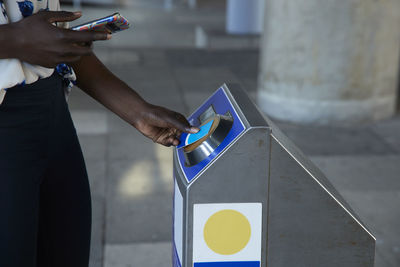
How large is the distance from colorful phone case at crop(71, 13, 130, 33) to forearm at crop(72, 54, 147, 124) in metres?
0.20

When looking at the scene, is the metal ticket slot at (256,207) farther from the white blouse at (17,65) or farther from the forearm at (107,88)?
the white blouse at (17,65)

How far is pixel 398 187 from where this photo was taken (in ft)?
13.6

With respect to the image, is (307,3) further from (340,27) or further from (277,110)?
(277,110)

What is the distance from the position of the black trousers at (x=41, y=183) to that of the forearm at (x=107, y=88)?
0.13 metres

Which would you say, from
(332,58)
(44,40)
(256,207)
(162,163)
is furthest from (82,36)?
(332,58)

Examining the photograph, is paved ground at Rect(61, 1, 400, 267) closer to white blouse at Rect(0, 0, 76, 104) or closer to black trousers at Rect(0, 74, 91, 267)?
black trousers at Rect(0, 74, 91, 267)

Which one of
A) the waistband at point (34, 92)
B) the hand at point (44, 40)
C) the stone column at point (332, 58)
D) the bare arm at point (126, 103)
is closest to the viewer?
the hand at point (44, 40)

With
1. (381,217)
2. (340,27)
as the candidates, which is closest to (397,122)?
(340,27)

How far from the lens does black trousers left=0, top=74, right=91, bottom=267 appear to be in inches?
56.3

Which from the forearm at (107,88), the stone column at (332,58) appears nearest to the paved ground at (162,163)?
the stone column at (332,58)

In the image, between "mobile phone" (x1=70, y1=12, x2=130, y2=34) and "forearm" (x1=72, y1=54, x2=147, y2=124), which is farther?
"forearm" (x1=72, y1=54, x2=147, y2=124)

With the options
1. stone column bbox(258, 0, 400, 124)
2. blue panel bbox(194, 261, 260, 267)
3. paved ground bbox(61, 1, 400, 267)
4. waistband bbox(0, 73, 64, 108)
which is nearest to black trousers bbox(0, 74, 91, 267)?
waistband bbox(0, 73, 64, 108)

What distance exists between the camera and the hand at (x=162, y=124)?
64.2 inches

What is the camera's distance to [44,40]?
130 cm
